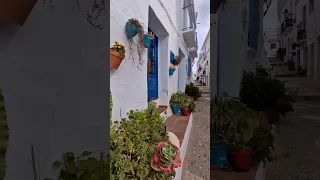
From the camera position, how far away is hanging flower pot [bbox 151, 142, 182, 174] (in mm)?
1527

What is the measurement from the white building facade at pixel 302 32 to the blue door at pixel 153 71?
319cm

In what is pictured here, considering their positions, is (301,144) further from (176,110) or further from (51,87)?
(176,110)

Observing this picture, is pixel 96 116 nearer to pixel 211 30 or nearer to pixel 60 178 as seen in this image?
pixel 60 178

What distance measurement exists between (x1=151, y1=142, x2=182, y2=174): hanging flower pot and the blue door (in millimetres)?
2351

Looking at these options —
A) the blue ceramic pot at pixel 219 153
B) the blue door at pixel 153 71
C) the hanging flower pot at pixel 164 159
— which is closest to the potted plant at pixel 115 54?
the hanging flower pot at pixel 164 159

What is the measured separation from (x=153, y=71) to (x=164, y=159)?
271cm

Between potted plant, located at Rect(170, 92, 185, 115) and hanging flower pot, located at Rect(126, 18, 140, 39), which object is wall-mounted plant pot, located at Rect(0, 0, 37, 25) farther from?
potted plant, located at Rect(170, 92, 185, 115)

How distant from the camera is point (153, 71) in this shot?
13.6 feet

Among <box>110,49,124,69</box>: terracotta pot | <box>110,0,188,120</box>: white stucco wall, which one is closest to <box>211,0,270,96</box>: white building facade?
<box>110,49,124,69</box>: terracotta pot

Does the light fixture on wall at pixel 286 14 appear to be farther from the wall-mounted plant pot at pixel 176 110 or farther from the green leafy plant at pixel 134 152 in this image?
the wall-mounted plant pot at pixel 176 110

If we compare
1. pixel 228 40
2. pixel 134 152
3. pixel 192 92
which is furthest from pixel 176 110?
pixel 228 40

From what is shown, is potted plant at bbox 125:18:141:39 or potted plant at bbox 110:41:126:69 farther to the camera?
potted plant at bbox 125:18:141:39

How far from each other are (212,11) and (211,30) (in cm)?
6

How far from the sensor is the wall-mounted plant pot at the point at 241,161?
→ 1.43 meters
